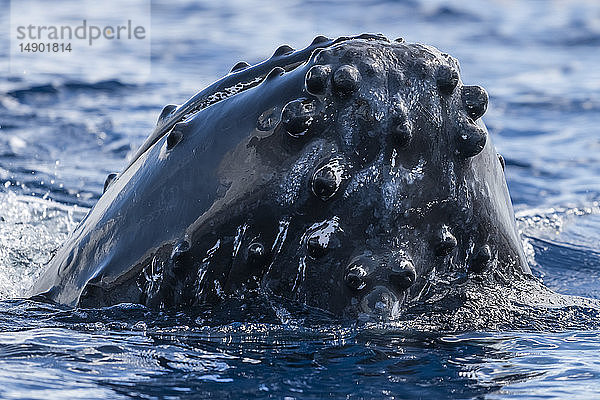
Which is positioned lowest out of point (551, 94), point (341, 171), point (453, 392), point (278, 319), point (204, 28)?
point (453, 392)

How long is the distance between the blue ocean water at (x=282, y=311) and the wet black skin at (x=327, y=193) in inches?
7.7

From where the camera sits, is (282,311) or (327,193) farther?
(282,311)

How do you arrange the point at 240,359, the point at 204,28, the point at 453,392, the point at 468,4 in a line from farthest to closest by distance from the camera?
1. the point at 468,4
2. the point at 204,28
3. the point at 240,359
4. the point at 453,392

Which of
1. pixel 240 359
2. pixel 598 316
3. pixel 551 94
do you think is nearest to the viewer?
pixel 240 359

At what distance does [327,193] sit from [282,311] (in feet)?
1.63

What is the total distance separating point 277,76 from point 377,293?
86 centimetres

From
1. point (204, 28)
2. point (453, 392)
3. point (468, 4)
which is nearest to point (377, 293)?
point (453, 392)

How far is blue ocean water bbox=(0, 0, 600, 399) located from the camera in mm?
3674

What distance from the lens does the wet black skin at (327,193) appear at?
3648 millimetres

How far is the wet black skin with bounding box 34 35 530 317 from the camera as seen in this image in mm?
3648

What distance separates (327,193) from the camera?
3629 millimetres

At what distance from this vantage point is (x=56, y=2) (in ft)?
76.6

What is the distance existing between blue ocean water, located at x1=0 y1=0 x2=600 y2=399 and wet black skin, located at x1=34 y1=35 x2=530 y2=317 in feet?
0.64

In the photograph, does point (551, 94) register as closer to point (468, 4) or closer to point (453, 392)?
point (468, 4)
